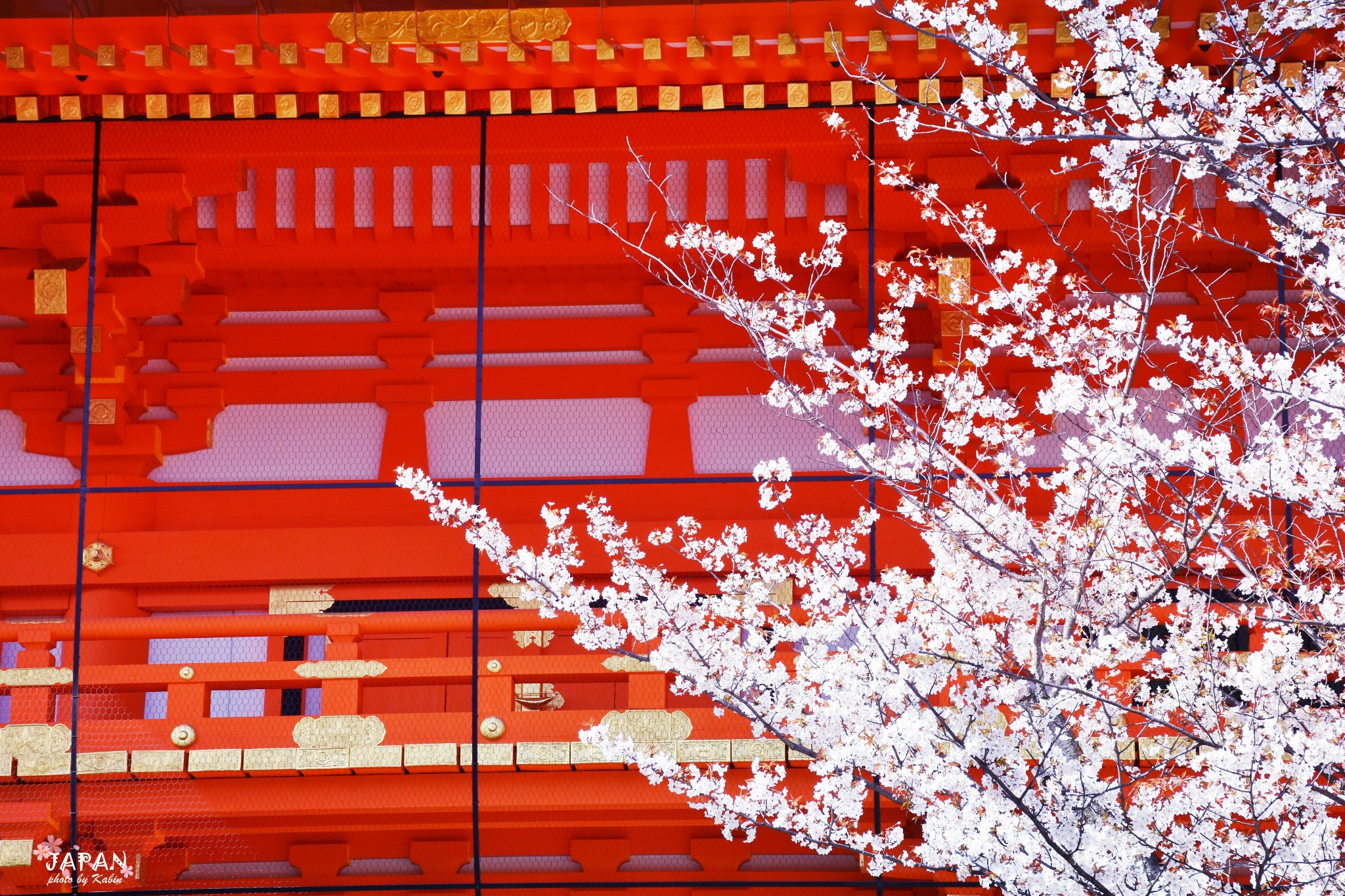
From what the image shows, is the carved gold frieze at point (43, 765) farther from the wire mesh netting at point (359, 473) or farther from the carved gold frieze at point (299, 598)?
the carved gold frieze at point (299, 598)

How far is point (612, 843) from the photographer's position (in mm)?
6426

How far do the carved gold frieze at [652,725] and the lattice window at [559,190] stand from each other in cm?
257

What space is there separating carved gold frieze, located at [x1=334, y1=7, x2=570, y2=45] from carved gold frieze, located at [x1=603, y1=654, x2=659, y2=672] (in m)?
2.72

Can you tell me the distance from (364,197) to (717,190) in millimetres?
1870

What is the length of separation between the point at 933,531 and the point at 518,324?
3673 mm

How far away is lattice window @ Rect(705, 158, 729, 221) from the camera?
6297mm

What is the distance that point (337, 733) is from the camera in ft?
18.5

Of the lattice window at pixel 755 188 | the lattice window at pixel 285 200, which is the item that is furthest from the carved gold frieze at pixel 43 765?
the lattice window at pixel 755 188

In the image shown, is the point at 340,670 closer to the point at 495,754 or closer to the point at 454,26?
the point at 495,754

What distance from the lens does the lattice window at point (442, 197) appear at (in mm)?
6496

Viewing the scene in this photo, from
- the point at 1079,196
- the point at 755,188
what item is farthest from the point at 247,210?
the point at 1079,196

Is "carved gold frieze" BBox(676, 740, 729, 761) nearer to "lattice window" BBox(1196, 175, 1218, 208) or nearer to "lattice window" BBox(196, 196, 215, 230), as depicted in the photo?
"lattice window" BBox(1196, 175, 1218, 208)

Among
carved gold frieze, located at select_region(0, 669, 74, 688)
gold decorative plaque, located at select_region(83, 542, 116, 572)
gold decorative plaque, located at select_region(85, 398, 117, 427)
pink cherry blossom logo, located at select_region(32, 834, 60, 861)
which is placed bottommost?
pink cherry blossom logo, located at select_region(32, 834, 60, 861)

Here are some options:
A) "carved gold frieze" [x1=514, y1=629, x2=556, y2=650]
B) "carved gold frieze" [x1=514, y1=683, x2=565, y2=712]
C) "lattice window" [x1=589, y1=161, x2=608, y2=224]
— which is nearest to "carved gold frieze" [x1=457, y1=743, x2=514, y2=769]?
"carved gold frieze" [x1=514, y1=683, x2=565, y2=712]
